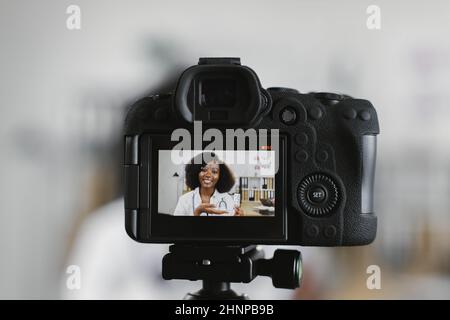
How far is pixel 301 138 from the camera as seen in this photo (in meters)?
0.74

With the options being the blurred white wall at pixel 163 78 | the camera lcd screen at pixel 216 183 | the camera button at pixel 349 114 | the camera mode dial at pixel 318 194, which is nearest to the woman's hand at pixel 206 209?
the camera lcd screen at pixel 216 183

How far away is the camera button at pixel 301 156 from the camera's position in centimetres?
73

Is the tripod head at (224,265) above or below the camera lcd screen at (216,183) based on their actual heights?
below

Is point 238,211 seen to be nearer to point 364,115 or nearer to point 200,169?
point 200,169

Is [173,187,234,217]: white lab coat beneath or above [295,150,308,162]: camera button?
beneath

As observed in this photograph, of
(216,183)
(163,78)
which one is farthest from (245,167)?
(163,78)

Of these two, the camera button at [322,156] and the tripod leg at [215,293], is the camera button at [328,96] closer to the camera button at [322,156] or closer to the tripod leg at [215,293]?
the camera button at [322,156]

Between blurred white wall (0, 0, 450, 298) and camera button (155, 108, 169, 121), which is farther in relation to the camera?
blurred white wall (0, 0, 450, 298)

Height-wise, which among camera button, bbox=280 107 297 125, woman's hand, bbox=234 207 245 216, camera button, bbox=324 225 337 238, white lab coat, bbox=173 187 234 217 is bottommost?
camera button, bbox=324 225 337 238

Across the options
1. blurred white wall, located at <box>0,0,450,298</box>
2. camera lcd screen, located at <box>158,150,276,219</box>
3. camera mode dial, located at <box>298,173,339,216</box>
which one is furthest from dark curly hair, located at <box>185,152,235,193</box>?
blurred white wall, located at <box>0,0,450,298</box>

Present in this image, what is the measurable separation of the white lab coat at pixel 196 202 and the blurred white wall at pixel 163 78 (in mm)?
393

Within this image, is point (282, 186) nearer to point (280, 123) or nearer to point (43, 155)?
point (280, 123)

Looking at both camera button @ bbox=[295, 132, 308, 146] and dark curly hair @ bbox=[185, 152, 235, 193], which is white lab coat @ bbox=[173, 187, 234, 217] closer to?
dark curly hair @ bbox=[185, 152, 235, 193]

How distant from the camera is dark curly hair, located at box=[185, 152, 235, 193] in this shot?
29.2 inches
